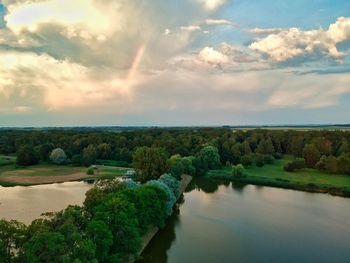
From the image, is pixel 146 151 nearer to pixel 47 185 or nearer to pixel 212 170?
pixel 47 185

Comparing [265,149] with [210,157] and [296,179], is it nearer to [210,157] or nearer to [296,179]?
[210,157]

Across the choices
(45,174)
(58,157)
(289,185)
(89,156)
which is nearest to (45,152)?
(58,157)

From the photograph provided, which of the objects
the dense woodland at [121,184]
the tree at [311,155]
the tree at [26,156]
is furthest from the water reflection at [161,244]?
the tree at [26,156]

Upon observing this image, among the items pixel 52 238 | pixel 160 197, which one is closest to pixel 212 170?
pixel 160 197

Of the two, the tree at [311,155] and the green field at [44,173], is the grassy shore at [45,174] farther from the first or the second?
the tree at [311,155]

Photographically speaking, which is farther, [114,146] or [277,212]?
[114,146]

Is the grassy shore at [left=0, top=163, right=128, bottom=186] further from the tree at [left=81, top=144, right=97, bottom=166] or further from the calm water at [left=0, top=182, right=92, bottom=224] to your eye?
the calm water at [left=0, top=182, right=92, bottom=224]
